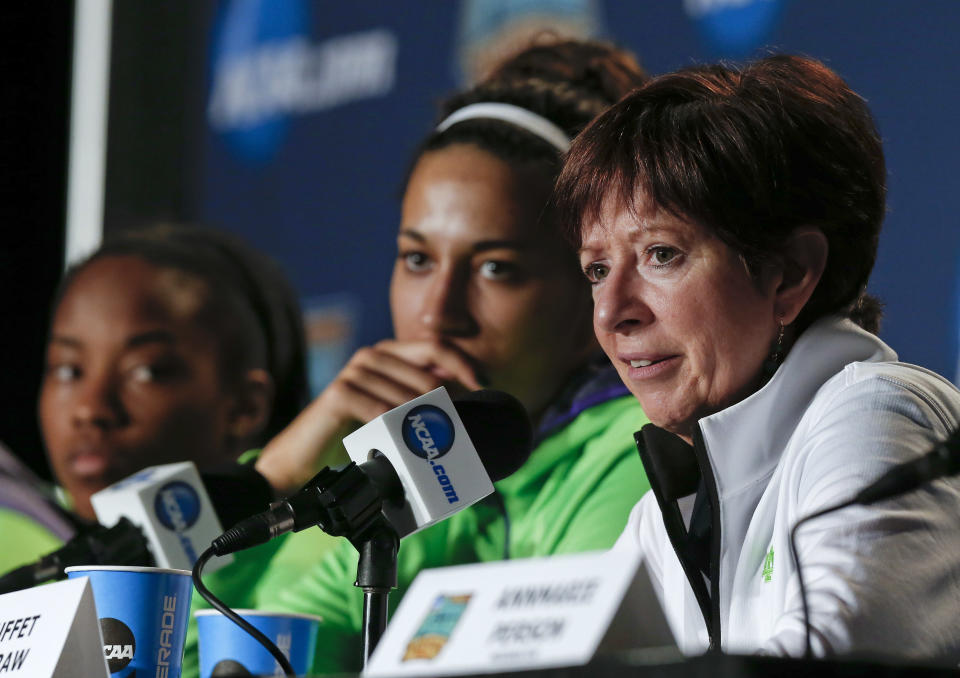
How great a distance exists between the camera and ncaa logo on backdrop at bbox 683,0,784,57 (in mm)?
2037

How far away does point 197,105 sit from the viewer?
3.25 meters

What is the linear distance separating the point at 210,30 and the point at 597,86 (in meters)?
1.36

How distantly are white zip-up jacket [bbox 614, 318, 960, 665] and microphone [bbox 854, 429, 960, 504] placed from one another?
135mm

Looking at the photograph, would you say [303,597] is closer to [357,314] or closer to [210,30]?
→ [357,314]

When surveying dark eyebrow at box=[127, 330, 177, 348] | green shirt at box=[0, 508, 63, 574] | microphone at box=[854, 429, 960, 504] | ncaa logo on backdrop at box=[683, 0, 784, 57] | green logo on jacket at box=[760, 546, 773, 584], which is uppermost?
ncaa logo on backdrop at box=[683, 0, 784, 57]

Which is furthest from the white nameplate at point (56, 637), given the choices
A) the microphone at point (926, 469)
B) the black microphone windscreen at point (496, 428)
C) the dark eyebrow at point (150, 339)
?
the dark eyebrow at point (150, 339)

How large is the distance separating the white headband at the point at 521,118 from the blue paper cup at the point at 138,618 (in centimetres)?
113

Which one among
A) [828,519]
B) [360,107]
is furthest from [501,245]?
[828,519]

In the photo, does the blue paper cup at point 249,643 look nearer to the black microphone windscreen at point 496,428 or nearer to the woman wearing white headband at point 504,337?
the black microphone windscreen at point 496,428

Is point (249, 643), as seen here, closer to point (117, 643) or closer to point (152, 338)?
point (117, 643)

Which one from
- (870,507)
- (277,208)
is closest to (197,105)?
(277,208)

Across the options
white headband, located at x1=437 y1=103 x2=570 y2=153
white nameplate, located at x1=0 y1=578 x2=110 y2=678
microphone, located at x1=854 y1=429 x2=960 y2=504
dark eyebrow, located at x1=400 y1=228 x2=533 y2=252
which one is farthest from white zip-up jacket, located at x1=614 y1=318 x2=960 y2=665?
white headband, located at x1=437 y1=103 x2=570 y2=153

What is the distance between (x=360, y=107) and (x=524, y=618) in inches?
83.0

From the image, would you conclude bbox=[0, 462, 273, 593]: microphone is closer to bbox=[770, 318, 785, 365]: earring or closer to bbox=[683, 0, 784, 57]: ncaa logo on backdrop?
bbox=[770, 318, 785, 365]: earring
